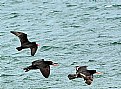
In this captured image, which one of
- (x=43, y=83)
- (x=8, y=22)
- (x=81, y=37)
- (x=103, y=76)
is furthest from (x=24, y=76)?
(x=8, y=22)

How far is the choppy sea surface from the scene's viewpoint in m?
28.5

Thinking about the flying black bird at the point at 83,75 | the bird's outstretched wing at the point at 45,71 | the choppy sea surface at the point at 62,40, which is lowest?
the choppy sea surface at the point at 62,40

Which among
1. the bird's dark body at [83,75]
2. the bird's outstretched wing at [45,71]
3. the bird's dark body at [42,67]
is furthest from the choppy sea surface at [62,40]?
the bird's outstretched wing at [45,71]

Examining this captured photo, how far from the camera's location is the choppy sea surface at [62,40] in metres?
28.5

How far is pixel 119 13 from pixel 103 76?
1090cm

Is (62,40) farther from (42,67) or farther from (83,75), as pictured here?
(42,67)

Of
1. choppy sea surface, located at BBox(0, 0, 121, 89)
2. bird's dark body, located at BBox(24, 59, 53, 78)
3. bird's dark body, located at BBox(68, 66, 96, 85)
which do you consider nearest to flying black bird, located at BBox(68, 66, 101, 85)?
bird's dark body, located at BBox(68, 66, 96, 85)

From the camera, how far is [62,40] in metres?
33.6

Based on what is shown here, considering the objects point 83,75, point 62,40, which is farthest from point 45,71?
point 62,40

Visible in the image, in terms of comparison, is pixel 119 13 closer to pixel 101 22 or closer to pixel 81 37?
pixel 101 22

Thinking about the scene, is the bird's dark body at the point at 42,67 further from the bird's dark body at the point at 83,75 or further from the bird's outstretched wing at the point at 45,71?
the bird's dark body at the point at 83,75

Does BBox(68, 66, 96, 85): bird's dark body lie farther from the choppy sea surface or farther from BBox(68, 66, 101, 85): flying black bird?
the choppy sea surface

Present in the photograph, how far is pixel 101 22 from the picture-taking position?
1464 inches

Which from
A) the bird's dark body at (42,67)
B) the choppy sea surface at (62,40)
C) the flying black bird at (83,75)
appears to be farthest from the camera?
the choppy sea surface at (62,40)
